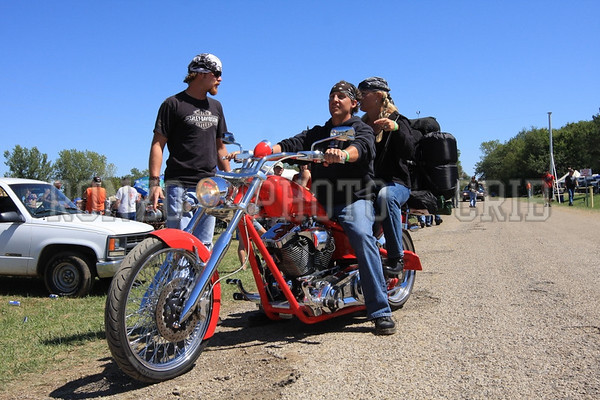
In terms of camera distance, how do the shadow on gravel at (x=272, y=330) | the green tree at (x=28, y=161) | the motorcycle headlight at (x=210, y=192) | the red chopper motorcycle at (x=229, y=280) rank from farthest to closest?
the green tree at (x=28, y=161) < the shadow on gravel at (x=272, y=330) < the motorcycle headlight at (x=210, y=192) < the red chopper motorcycle at (x=229, y=280)

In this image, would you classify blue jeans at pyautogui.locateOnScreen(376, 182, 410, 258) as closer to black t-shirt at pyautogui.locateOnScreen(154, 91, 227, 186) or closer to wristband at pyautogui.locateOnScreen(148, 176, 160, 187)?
black t-shirt at pyautogui.locateOnScreen(154, 91, 227, 186)

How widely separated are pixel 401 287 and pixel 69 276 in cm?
453

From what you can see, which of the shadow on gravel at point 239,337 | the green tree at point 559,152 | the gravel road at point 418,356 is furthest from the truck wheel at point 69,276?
the green tree at point 559,152

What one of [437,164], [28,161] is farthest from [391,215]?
[28,161]

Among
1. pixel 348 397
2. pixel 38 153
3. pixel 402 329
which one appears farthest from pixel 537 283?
pixel 38 153

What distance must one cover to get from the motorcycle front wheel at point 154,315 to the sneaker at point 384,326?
4.65ft

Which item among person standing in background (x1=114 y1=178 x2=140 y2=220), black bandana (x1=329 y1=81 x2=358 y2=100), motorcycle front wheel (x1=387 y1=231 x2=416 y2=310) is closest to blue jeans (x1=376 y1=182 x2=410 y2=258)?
motorcycle front wheel (x1=387 y1=231 x2=416 y2=310)

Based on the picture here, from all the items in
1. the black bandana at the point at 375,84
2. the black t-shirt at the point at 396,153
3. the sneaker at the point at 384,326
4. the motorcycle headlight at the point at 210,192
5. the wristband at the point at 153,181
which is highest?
the black bandana at the point at 375,84

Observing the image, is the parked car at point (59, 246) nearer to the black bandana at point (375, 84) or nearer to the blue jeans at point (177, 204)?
the blue jeans at point (177, 204)

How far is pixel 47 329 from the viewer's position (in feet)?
16.9

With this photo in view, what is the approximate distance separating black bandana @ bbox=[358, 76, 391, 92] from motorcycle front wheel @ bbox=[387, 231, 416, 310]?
1.52 m

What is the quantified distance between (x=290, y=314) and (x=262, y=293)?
0.28m

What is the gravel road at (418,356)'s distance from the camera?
3074mm

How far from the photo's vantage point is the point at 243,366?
3559 mm
